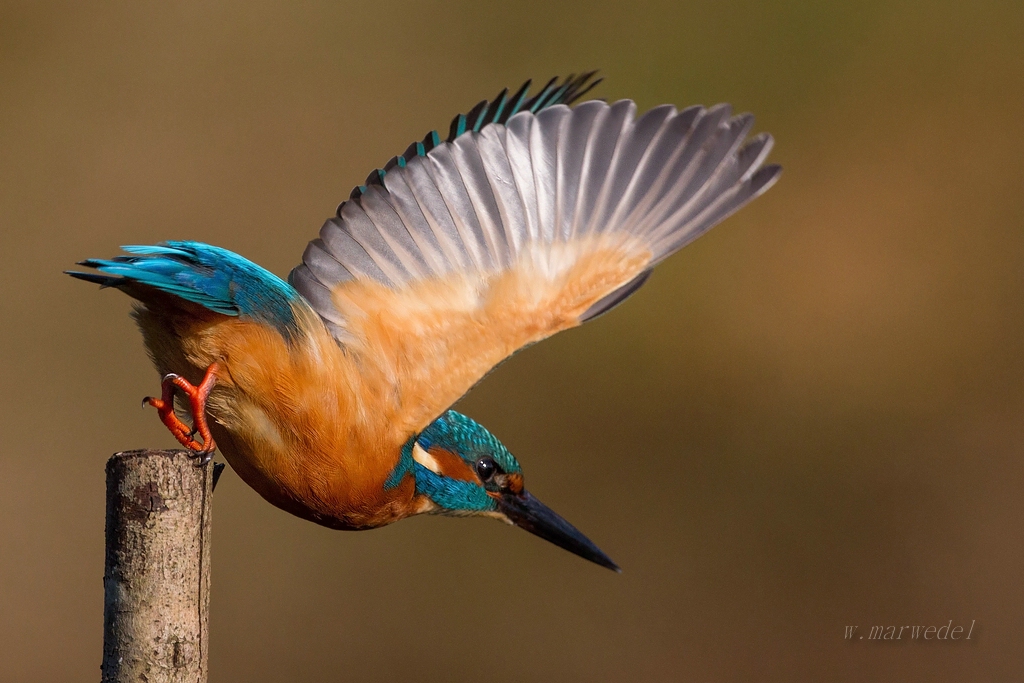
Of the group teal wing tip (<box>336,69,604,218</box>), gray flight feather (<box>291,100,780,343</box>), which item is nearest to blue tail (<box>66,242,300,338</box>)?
gray flight feather (<box>291,100,780,343</box>)

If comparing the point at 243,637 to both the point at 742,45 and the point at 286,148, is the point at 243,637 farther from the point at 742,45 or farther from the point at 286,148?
the point at 742,45

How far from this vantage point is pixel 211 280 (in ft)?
7.85

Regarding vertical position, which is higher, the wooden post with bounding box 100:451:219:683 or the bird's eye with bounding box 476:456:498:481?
the bird's eye with bounding box 476:456:498:481

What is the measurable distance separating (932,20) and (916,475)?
301 cm

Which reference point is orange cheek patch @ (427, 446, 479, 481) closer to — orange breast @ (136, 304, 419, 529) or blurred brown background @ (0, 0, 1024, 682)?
orange breast @ (136, 304, 419, 529)

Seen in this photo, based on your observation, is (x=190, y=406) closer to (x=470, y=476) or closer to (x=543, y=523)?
(x=470, y=476)

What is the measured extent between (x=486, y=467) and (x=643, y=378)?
3212mm

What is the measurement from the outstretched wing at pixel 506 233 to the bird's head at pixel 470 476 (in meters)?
0.30

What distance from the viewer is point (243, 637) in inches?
192

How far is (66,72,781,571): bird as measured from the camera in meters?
2.43

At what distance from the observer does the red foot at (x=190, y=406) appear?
2.30 metres

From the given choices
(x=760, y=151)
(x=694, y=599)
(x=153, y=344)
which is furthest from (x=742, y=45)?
(x=153, y=344)
